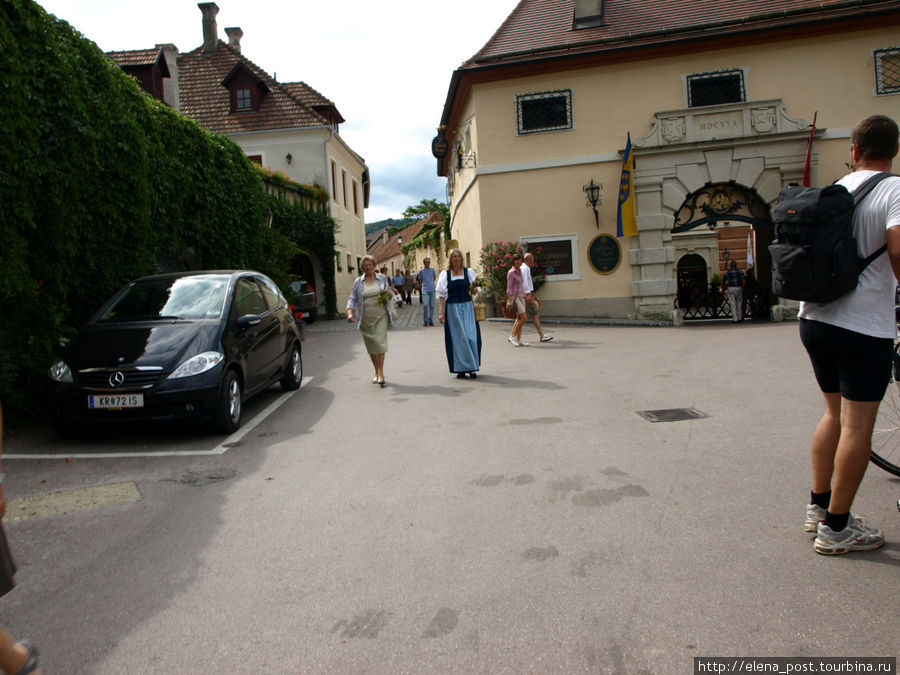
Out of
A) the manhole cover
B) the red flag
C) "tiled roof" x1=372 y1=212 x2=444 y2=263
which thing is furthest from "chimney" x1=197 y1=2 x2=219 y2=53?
the manhole cover

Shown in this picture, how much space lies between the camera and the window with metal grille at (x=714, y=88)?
19.1 metres

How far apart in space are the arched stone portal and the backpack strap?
16454 mm

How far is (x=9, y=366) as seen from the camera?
7.30 metres

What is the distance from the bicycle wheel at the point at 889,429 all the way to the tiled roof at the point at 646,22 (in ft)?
55.2

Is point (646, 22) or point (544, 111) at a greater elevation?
point (646, 22)

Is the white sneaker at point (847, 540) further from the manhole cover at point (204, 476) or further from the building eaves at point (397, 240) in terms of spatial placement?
the building eaves at point (397, 240)

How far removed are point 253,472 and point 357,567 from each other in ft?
7.54

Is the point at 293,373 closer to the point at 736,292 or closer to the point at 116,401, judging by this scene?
the point at 116,401

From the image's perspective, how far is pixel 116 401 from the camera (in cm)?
650

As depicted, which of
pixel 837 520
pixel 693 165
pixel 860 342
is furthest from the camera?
pixel 693 165

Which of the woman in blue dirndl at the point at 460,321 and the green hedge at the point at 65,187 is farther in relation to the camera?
the woman in blue dirndl at the point at 460,321

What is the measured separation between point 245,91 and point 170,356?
24.8m

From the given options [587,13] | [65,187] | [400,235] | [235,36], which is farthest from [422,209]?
[65,187]

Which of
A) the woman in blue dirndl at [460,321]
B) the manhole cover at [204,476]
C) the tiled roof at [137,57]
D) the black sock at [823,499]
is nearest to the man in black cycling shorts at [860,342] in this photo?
the black sock at [823,499]
